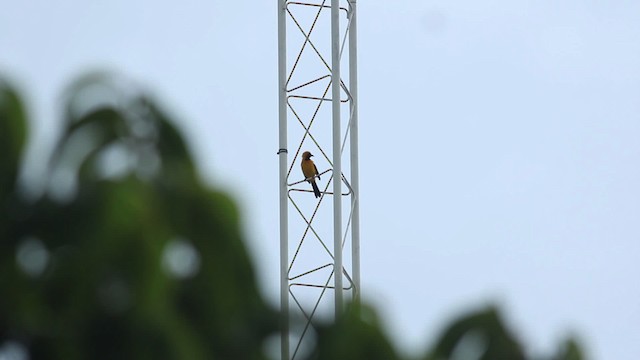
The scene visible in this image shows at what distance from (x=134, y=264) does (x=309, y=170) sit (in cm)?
1135

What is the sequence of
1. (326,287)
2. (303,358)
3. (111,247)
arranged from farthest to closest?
(326,287), (303,358), (111,247)

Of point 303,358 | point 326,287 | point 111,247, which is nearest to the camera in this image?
point 111,247

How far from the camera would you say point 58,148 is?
16.6 ft

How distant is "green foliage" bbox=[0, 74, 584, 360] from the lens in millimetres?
4938

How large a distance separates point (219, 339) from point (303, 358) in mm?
291

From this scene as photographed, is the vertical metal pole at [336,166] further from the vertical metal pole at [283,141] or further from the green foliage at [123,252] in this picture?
the green foliage at [123,252]

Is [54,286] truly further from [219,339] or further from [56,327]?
[219,339]

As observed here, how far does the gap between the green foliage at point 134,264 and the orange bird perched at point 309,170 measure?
33.8 ft

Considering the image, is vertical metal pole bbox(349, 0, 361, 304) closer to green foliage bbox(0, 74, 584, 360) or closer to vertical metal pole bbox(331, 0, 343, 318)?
vertical metal pole bbox(331, 0, 343, 318)

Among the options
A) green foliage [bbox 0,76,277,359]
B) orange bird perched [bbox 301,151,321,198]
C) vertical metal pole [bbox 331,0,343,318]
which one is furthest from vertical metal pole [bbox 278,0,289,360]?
green foliage [bbox 0,76,277,359]

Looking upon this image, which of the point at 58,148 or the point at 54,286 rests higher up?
the point at 58,148

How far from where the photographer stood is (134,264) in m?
4.90

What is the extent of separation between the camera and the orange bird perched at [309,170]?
15570mm

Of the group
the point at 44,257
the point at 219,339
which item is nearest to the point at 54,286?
the point at 44,257
